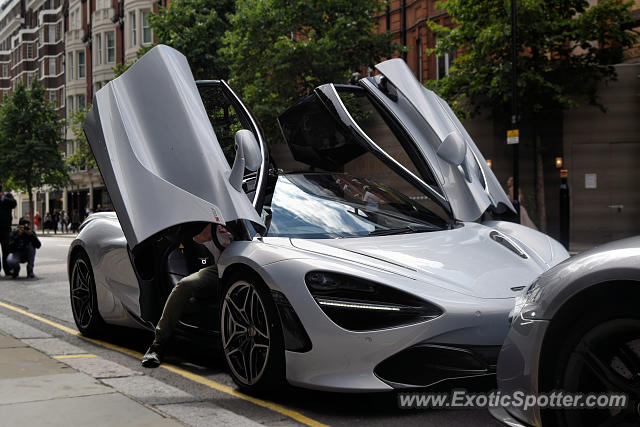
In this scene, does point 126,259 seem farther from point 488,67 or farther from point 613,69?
point 613,69

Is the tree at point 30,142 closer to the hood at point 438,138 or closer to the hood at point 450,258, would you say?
the hood at point 438,138

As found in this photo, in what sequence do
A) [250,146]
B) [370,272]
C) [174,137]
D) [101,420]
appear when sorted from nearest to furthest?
[101,420] → [370,272] → [250,146] → [174,137]

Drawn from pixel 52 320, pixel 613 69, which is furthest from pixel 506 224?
pixel 613 69

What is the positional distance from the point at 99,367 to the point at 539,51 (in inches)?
744

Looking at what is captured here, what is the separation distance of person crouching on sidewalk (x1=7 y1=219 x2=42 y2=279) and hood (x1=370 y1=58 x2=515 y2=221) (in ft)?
31.5

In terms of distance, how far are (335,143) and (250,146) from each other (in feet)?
6.86

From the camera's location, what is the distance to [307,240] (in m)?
4.42

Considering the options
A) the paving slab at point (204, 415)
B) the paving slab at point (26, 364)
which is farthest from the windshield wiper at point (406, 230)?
the paving slab at point (26, 364)

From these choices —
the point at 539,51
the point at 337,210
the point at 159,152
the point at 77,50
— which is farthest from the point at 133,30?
the point at 337,210

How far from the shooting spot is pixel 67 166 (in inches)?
2016

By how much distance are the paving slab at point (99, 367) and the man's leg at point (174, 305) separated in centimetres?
18

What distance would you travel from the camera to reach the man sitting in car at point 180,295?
4.95 metres

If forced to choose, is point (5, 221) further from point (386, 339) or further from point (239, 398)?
point (386, 339)

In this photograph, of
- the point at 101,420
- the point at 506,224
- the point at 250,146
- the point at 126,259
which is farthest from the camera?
the point at 126,259
